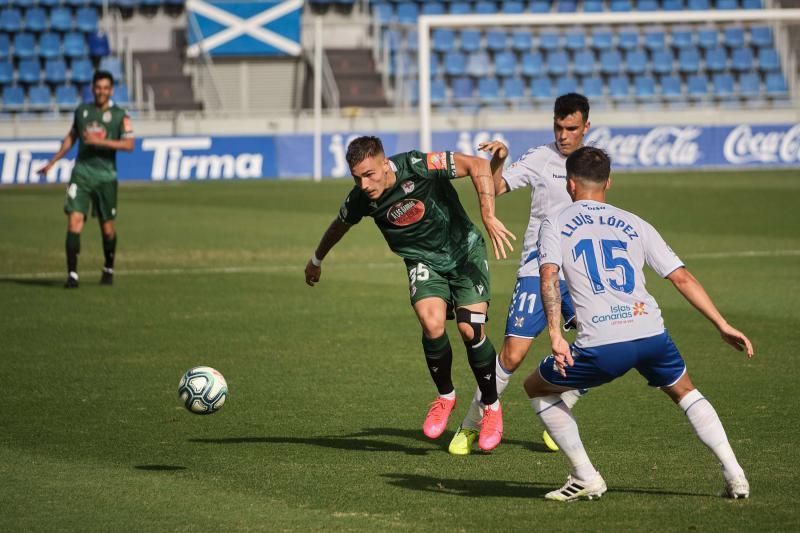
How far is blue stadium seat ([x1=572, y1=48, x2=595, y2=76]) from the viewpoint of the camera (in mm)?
38812

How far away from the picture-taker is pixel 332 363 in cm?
1039

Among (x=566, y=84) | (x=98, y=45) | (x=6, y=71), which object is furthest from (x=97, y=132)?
(x=566, y=84)

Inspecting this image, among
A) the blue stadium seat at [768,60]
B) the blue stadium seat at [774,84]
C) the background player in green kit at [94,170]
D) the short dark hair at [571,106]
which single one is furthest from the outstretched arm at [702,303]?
the blue stadium seat at [768,60]

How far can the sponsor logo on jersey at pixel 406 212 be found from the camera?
7414mm

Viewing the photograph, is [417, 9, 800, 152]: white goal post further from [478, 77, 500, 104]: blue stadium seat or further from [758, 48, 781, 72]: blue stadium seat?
[758, 48, 781, 72]: blue stadium seat

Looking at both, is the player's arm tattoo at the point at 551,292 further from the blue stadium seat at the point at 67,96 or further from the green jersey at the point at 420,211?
the blue stadium seat at the point at 67,96

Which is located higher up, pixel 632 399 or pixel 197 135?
pixel 197 135

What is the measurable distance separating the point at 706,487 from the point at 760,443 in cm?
114

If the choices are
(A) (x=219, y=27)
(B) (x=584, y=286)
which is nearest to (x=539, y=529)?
(B) (x=584, y=286)

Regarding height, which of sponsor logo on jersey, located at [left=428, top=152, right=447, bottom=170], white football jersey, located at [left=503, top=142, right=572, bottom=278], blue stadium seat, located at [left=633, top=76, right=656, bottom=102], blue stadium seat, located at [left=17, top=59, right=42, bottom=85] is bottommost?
white football jersey, located at [left=503, top=142, right=572, bottom=278]

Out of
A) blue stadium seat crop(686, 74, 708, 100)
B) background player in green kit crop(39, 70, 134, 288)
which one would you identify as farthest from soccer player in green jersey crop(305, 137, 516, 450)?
blue stadium seat crop(686, 74, 708, 100)

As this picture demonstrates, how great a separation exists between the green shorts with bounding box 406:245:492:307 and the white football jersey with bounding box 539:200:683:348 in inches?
69.1

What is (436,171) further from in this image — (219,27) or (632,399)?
(219,27)

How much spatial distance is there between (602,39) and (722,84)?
385 centimetres
